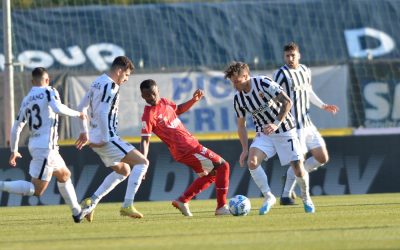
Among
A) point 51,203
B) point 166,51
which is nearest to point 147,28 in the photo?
point 166,51

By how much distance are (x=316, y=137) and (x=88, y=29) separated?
49.7 feet

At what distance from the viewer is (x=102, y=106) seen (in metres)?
13.1

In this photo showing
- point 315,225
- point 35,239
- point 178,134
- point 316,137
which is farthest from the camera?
point 316,137

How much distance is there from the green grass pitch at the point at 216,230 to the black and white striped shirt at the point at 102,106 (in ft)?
3.33

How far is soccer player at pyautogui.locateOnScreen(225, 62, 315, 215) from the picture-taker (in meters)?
13.1

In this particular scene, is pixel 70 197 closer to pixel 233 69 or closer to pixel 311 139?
pixel 233 69

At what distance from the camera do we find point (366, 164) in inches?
765

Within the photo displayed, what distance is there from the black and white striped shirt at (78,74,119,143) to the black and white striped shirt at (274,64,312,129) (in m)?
2.87

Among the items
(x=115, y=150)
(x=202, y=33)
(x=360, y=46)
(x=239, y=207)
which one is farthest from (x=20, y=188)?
(x=360, y=46)

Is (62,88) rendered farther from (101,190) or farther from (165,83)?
(101,190)

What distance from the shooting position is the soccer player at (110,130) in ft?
43.0

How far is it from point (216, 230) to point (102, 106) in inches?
107

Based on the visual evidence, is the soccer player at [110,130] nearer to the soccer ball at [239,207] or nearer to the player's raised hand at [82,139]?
the player's raised hand at [82,139]

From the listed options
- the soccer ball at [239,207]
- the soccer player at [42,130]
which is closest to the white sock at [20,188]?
the soccer player at [42,130]
